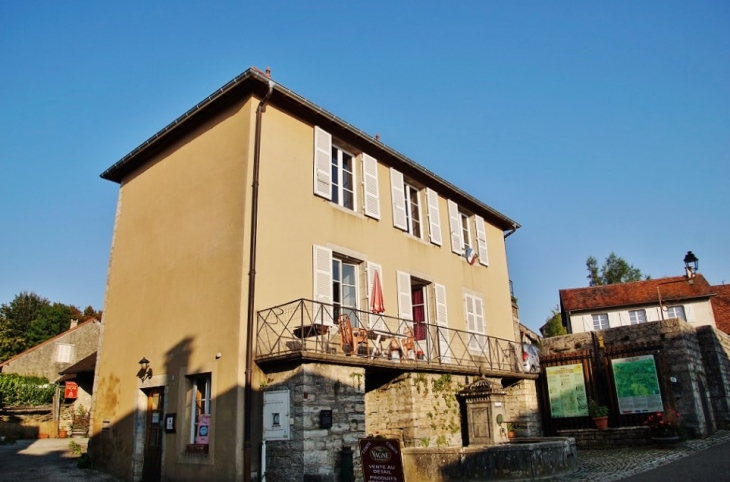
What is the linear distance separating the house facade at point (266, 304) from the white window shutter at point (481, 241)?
8.49 ft

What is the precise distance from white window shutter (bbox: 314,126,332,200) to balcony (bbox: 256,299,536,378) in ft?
7.86

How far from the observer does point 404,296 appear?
502 inches

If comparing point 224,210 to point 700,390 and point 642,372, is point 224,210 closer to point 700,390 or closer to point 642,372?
point 642,372

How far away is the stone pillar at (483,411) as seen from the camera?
37.1 feet

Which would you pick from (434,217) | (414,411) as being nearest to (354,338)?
(414,411)

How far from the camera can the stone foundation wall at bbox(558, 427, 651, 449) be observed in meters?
13.6

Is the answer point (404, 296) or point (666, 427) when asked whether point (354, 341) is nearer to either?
point (404, 296)

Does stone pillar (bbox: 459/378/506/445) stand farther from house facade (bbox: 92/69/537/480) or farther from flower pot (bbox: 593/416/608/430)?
flower pot (bbox: 593/416/608/430)

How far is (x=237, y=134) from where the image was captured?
10695 millimetres

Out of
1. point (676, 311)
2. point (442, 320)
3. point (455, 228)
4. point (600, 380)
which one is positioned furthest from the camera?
point (676, 311)

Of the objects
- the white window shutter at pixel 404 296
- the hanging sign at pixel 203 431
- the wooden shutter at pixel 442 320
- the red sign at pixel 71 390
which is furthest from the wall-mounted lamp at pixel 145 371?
the red sign at pixel 71 390

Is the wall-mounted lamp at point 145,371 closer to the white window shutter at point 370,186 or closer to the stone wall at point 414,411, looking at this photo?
the stone wall at point 414,411

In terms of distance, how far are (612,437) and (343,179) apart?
9313 mm

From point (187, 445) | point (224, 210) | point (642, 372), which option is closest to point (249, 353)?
point (187, 445)
